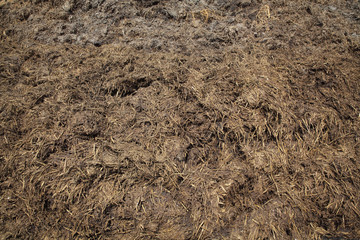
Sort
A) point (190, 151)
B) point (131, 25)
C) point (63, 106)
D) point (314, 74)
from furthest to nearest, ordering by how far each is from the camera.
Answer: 1. point (131, 25)
2. point (314, 74)
3. point (63, 106)
4. point (190, 151)

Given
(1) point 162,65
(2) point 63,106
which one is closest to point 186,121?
(1) point 162,65

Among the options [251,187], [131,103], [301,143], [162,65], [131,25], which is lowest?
[251,187]

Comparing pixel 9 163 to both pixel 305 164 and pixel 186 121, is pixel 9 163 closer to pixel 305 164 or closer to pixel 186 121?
pixel 186 121

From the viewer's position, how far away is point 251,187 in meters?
2.16

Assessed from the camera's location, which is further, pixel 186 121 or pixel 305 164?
pixel 186 121

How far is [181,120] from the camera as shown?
2.42 metres

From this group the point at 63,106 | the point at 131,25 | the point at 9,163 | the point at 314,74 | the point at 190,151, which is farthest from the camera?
the point at 131,25

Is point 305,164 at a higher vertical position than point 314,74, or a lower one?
lower

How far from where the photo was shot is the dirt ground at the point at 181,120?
2.02 meters

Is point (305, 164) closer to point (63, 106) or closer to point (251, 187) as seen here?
point (251, 187)

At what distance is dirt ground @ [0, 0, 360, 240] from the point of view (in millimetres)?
2016

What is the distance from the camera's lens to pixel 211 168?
7.33ft

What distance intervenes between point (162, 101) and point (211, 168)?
0.85 m

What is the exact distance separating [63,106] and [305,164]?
240 cm
